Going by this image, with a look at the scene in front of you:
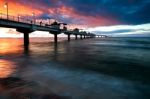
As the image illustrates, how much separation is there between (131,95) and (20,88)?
637 cm

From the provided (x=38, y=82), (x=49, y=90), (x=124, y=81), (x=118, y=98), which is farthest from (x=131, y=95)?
(x=38, y=82)

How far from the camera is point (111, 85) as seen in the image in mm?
11500

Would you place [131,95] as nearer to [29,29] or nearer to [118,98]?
[118,98]

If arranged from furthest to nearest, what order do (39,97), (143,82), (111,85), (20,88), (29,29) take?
1. (29,29)
2. (143,82)
3. (111,85)
4. (20,88)
5. (39,97)

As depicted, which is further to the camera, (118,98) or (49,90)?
(49,90)

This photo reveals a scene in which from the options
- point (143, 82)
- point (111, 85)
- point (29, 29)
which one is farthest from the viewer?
point (29, 29)

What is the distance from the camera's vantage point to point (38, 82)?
1187 centimetres

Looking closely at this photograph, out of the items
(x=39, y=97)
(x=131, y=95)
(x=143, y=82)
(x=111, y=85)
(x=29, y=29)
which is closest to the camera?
(x=39, y=97)

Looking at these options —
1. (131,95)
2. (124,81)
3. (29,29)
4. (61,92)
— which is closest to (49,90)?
(61,92)

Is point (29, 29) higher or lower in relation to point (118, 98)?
higher

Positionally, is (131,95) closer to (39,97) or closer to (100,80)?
(100,80)

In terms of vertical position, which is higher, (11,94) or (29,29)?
(29,29)

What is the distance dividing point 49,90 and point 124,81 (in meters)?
5.64

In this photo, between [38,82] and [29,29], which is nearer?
[38,82]
